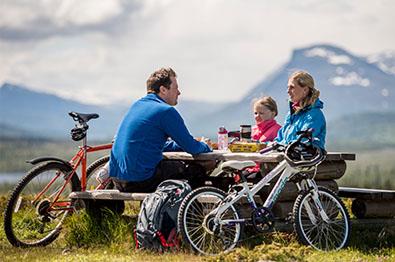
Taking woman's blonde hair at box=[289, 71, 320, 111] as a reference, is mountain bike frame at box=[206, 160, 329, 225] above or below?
below

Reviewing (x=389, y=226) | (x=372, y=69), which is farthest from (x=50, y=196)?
(x=372, y=69)

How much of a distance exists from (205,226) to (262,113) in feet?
7.91

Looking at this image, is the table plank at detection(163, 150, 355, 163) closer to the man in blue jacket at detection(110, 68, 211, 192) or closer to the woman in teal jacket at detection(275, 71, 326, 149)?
the man in blue jacket at detection(110, 68, 211, 192)

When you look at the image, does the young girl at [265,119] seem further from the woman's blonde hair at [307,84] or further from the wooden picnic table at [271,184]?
the woman's blonde hair at [307,84]

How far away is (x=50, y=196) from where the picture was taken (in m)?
9.98

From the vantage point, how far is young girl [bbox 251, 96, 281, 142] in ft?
33.4

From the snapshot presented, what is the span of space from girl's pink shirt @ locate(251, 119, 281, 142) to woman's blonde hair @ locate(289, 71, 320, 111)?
1.06m

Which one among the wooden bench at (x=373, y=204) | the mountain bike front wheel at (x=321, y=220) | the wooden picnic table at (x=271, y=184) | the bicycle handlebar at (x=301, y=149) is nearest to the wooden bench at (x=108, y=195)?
the wooden picnic table at (x=271, y=184)

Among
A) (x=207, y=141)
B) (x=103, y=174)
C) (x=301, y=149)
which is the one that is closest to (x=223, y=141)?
(x=207, y=141)

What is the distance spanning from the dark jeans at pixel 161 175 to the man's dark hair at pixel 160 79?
0.82 m

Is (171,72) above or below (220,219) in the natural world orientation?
above

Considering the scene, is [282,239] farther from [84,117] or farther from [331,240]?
[84,117]

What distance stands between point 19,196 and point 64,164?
2.38 feet

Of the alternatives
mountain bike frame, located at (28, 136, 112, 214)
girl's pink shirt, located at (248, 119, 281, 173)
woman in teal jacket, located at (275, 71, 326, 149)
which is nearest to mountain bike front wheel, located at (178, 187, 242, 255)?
woman in teal jacket, located at (275, 71, 326, 149)
